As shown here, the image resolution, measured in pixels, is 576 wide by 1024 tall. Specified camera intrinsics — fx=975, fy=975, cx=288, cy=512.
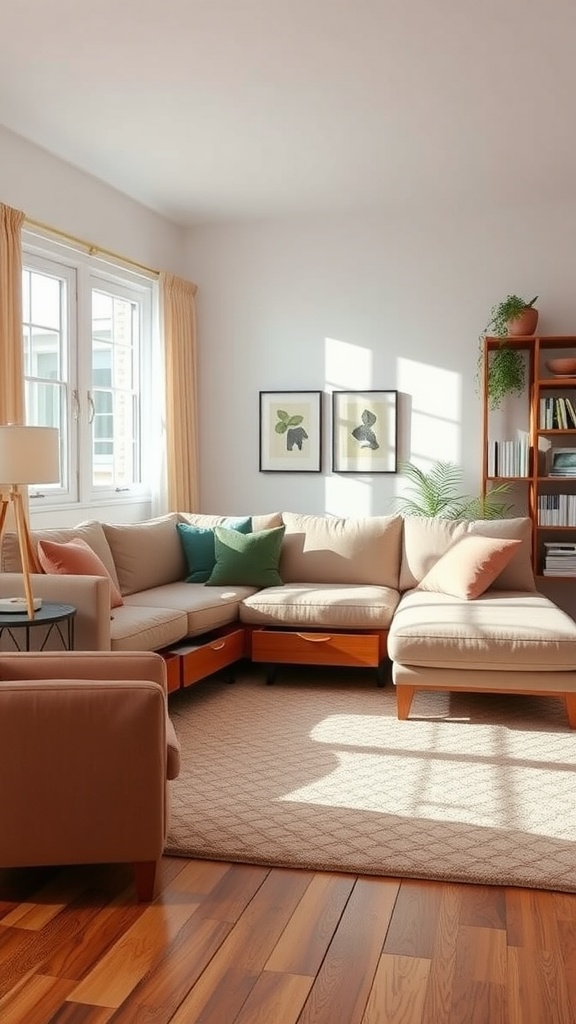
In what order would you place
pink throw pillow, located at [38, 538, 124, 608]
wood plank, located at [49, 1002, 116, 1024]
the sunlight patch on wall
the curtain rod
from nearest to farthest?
wood plank, located at [49, 1002, 116, 1024] < pink throw pillow, located at [38, 538, 124, 608] < the curtain rod < the sunlight patch on wall

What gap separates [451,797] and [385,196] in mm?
4135

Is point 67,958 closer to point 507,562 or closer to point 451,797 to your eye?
point 451,797

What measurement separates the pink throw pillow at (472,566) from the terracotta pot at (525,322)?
1.54 meters

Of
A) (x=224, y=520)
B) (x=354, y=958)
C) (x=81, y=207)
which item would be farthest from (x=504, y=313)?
(x=354, y=958)

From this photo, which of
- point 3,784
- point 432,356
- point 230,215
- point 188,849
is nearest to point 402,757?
point 188,849

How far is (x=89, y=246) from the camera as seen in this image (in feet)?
18.5

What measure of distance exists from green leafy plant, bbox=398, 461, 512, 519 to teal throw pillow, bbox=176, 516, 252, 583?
52.2 inches

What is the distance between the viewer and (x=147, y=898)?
8.46 ft

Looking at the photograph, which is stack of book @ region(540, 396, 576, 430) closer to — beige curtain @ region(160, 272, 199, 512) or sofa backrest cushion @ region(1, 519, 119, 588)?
beige curtain @ region(160, 272, 199, 512)

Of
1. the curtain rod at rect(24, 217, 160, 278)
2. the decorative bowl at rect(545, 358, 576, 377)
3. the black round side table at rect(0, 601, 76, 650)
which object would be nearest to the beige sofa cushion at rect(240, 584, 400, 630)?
the black round side table at rect(0, 601, 76, 650)

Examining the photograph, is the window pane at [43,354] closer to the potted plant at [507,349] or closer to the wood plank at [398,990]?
the potted plant at [507,349]

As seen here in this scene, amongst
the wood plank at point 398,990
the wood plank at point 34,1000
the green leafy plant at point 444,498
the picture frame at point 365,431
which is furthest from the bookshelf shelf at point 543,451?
the wood plank at point 34,1000

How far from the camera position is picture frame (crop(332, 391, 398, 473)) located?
663cm

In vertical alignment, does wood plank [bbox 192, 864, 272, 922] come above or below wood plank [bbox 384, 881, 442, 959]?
below
